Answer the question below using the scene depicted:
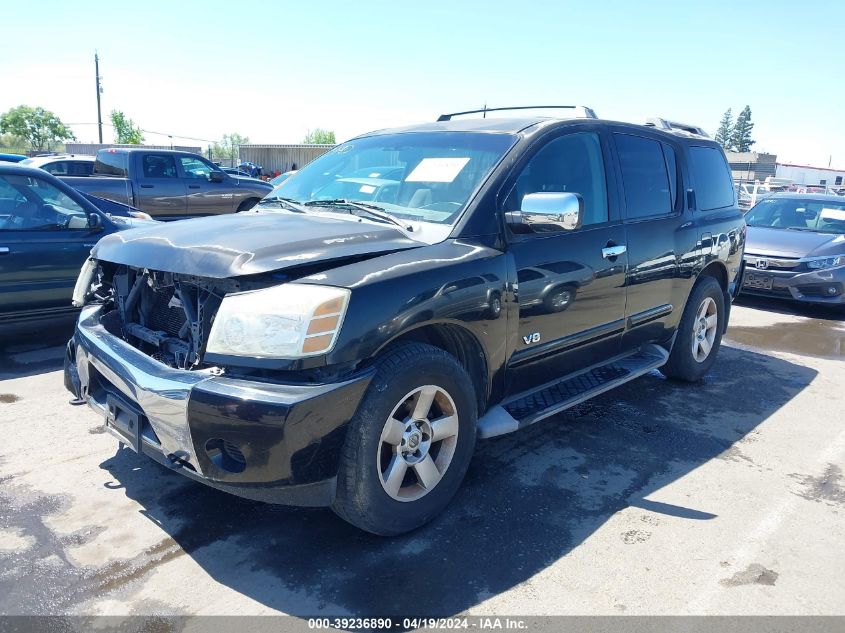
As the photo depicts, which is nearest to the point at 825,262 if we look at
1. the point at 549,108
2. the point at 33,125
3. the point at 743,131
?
the point at 549,108

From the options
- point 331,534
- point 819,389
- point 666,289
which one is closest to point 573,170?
point 666,289

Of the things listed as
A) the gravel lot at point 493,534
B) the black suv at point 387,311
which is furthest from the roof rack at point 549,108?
the gravel lot at point 493,534

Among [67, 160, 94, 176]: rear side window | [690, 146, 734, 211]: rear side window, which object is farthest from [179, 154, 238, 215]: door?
[690, 146, 734, 211]: rear side window

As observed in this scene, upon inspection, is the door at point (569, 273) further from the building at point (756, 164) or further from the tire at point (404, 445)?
the building at point (756, 164)

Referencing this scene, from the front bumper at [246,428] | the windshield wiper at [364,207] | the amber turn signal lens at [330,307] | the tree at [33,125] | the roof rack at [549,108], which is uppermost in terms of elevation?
the tree at [33,125]

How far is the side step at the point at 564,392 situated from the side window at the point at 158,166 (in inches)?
398

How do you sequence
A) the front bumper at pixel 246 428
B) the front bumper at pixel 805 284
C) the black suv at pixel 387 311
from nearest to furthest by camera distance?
the front bumper at pixel 246 428 → the black suv at pixel 387 311 → the front bumper at pixel 805 284

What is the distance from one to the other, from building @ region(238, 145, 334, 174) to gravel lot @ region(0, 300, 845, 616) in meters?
33.4

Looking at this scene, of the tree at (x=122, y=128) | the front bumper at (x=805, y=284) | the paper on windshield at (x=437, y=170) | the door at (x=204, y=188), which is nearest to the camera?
the paper on windshield at (x=437, y=170)

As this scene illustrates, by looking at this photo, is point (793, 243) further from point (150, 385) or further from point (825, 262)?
point (150, 385)

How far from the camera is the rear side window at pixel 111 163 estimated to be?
11844 mm

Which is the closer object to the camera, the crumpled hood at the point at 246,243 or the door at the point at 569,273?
the crumpled hood at the point at 246,243

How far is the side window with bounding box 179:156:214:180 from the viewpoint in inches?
491

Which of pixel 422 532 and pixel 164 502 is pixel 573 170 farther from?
pixel 164 502
